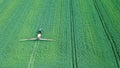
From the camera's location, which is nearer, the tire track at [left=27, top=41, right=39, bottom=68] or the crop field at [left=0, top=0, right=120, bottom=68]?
the tire track at [left=27, top=41, right=39, bottom=68]

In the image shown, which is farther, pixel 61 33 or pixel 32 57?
pixel 61 33

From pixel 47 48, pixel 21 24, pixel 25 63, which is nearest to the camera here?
pixel 25 63

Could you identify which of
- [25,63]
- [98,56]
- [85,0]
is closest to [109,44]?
[98,56]

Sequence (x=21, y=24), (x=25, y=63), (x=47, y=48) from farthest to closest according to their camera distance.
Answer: (x=21, y=24), (x=47, y=48), (x=25, y=63)

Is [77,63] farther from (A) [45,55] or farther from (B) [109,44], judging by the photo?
(B) [109,44]

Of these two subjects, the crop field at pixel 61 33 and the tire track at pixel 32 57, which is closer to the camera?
the tire track at pixel 32 57

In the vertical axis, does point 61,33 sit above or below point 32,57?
above

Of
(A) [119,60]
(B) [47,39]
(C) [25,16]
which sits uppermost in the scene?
(C) [25,16]

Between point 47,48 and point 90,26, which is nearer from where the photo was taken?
point 47,48
